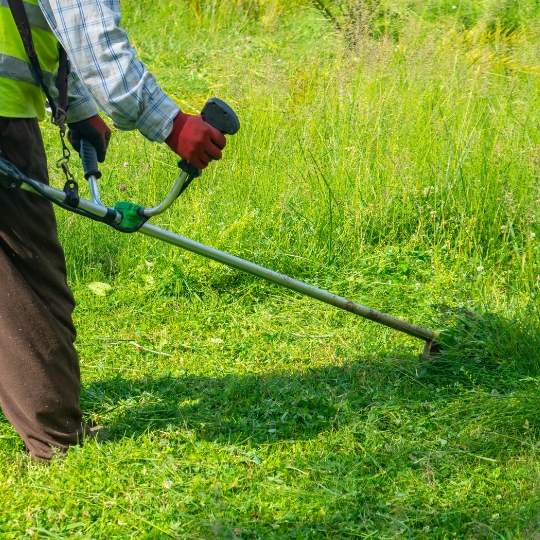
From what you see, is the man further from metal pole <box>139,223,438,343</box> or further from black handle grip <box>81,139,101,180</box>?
metal pole <box>139,223,438,343</box>

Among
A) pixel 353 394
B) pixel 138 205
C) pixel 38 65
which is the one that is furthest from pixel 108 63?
pixel 353 394

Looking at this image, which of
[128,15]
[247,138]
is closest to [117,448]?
[247,138]

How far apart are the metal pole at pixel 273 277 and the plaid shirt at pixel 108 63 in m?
0.41

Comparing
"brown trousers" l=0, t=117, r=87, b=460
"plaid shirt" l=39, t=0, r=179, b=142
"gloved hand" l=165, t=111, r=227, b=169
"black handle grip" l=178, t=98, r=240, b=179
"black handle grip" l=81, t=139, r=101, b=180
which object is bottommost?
"brown trousers" l=0, t=117, r=87, b=460

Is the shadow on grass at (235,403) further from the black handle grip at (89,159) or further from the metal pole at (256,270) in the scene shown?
the black handle grip at (89,159)

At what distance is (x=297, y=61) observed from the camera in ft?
22.1

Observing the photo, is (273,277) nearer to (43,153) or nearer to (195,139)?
(195,139)

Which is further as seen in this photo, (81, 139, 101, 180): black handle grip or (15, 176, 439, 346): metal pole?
(81, 139, 101, 180): black handle grip

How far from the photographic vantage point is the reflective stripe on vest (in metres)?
2.52

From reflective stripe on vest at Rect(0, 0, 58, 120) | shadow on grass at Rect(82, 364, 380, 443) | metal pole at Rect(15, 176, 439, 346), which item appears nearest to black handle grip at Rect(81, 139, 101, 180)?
metal pole at Rect(15, 176, 439, 346)

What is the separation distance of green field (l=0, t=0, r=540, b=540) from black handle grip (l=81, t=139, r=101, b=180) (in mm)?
1001

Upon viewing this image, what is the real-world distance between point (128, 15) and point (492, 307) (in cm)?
630

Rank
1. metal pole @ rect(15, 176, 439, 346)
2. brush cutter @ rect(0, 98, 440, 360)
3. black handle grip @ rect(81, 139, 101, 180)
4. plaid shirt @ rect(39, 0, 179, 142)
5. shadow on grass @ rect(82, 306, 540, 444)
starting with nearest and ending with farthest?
plaid shirt @ rect(39, 0, 179, 142), brush cutter @ rect(0, 98, 440, 360), metal pole @ rect(15, 176, 439, 346), black handle grip @ rect(81, 139, 101, 180), shadow on grass @ rect(82, 306, 540, 444)

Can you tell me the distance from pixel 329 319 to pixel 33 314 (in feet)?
5.72
